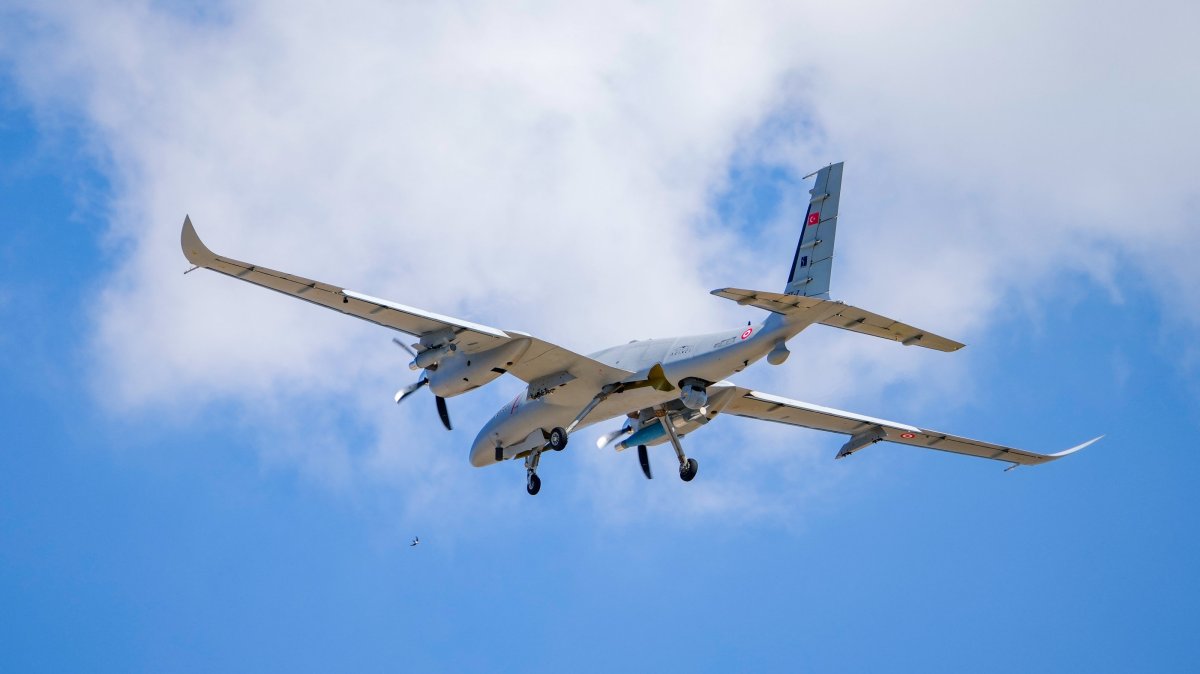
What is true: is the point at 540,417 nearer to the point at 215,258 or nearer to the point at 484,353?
the point at 484,353

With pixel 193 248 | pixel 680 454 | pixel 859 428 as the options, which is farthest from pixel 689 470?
pixel 193 248

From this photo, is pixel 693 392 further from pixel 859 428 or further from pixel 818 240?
pixel 859 428

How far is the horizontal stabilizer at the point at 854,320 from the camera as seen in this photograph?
3053 cm

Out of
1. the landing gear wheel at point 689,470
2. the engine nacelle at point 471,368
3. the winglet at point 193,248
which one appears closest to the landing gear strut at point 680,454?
the landing gear wheel at point 689,470

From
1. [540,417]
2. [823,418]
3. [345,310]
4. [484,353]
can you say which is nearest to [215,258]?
[345,310]

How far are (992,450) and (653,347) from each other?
12483 millimetres

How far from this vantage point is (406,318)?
33.9 meters

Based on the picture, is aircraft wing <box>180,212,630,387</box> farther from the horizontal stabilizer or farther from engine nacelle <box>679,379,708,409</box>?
the horizontal stabilizer

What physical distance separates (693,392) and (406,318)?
7.17m

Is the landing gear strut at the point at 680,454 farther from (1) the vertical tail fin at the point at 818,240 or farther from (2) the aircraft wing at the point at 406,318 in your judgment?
(1) the vertical tail fin at the point at 818,240

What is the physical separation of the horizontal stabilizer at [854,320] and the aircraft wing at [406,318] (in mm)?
5916

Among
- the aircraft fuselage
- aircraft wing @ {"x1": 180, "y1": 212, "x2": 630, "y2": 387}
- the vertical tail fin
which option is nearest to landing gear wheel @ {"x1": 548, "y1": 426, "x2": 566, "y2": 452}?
the aircraft fuselage

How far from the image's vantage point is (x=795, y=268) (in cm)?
3222

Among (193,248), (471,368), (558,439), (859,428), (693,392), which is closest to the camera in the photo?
(193,248)
